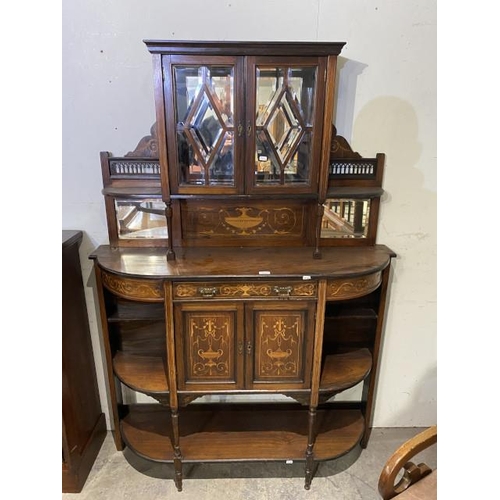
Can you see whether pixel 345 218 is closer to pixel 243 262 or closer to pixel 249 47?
pixel 243 262

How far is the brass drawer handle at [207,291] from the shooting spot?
1.57m

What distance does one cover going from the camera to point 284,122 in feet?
5.22

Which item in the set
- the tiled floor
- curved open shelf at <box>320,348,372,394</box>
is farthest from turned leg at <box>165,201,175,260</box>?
the tiled floor

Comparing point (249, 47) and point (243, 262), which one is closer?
point (249, 47)

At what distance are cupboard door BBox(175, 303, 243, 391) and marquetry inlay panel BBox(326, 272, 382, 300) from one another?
15.6 inches

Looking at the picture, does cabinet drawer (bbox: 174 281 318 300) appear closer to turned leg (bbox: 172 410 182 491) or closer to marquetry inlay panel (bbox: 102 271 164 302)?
marquetry inlay panel (bbox: 102 271 164 302)

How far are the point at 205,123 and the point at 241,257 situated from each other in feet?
1.99

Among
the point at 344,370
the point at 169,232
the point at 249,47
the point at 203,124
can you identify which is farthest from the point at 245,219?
the point at 344,370

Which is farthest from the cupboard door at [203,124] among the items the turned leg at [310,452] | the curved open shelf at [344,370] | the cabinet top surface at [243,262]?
the turned leg at [310,452]

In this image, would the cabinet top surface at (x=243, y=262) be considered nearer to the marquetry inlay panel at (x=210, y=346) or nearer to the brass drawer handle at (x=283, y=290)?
the brass drawer handle at (x=283, y=290)

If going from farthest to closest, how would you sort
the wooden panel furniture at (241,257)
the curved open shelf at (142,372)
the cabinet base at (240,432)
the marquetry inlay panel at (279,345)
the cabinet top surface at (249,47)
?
the cabinet base at (240,432) → the curved open shelf at (142,372) → the marquetry inlay panel at (279,345) → the wooden panel furniture at (241,257) → the cabinet top surface at (249,47)

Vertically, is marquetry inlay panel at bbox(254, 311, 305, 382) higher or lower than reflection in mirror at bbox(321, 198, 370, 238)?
lower

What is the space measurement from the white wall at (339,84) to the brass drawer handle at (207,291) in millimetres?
674

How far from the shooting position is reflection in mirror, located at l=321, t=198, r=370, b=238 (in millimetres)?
1863
